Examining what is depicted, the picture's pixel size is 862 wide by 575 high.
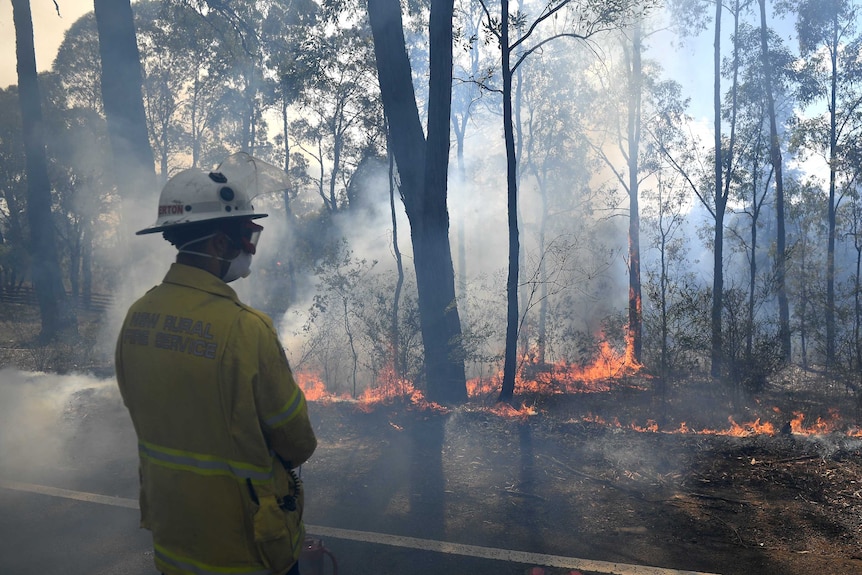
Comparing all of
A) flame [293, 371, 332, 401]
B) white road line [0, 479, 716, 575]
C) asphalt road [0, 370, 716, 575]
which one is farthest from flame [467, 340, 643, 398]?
white road line [0, 479, 716, 575]

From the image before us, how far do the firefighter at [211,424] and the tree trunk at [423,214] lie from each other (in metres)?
7.52

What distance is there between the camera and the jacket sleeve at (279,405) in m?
2.19

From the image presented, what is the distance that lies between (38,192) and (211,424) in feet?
70.4

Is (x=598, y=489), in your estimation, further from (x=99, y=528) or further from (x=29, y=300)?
(x=29, y=300)

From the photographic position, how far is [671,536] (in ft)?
15.0

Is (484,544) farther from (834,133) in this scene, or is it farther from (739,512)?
(834,133)

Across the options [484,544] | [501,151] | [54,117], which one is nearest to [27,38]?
[54,117]

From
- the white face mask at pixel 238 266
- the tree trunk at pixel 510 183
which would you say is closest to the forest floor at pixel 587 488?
the tree trunk at pixel 510 183

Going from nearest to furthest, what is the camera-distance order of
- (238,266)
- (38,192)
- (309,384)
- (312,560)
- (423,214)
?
(238,266)
(312,560)
(423,214)
(309,384)
(38,192)

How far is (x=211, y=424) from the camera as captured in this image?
2174mm

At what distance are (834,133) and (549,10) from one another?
23.6 meters

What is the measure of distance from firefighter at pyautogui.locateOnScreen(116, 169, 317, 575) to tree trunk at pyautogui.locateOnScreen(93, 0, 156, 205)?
39.8 ft

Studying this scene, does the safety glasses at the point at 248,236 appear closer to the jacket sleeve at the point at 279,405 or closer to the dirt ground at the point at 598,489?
the jacket sleeve at the point at 279,405

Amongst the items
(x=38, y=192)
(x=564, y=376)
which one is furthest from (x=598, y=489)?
(x=38, y=192)
